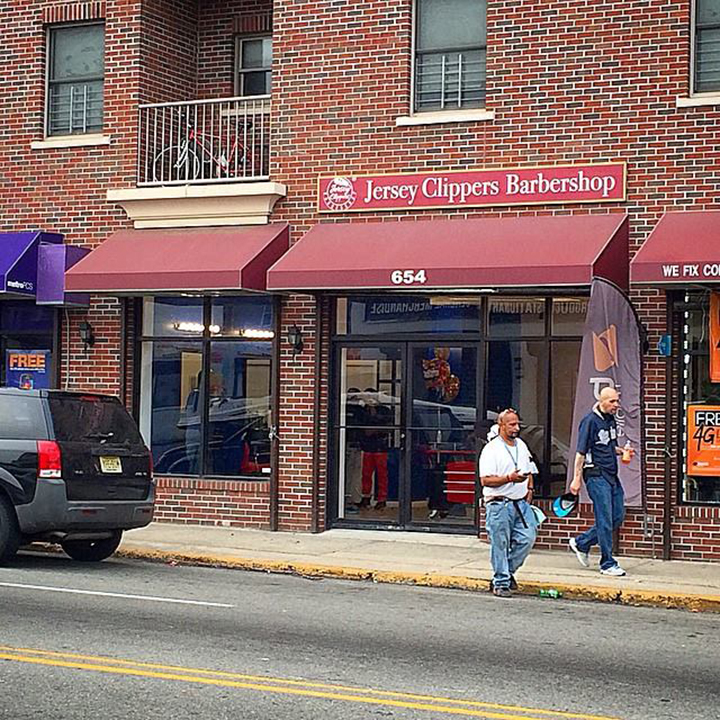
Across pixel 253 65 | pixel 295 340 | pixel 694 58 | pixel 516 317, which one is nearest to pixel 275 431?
pixel 295 340

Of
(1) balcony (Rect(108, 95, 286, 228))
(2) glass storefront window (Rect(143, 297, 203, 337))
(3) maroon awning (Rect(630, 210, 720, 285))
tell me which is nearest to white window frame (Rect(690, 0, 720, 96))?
(3) maroon awning (Rect(630, 210, 720, 285))

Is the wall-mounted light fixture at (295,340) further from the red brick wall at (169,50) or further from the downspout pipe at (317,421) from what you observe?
the red brick wall at (169,50)

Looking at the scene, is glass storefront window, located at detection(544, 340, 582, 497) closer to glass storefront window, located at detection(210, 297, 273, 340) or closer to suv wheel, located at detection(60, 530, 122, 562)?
glass storefront window, located at detection(210, 297, 273, 340)

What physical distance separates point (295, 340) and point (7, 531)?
4.78 metres

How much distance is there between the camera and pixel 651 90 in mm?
15516

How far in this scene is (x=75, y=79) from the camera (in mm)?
19141

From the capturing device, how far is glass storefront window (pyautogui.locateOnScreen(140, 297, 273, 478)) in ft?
57.9

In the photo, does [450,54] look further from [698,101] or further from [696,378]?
[696,378]

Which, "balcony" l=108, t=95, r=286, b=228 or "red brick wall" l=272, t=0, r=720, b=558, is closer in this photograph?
"red brick wall" l=272, t=0, r=720, b=558

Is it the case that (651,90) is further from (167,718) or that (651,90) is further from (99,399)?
(167,718)

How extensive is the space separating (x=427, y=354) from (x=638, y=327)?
276 centimetres

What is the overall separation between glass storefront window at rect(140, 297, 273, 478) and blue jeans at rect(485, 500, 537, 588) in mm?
4993

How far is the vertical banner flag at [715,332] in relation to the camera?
49.1 ft

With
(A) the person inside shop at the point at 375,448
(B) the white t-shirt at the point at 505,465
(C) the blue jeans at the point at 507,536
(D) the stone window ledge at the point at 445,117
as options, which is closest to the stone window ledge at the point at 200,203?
(D) the stone window ledge at the point at 445,117
